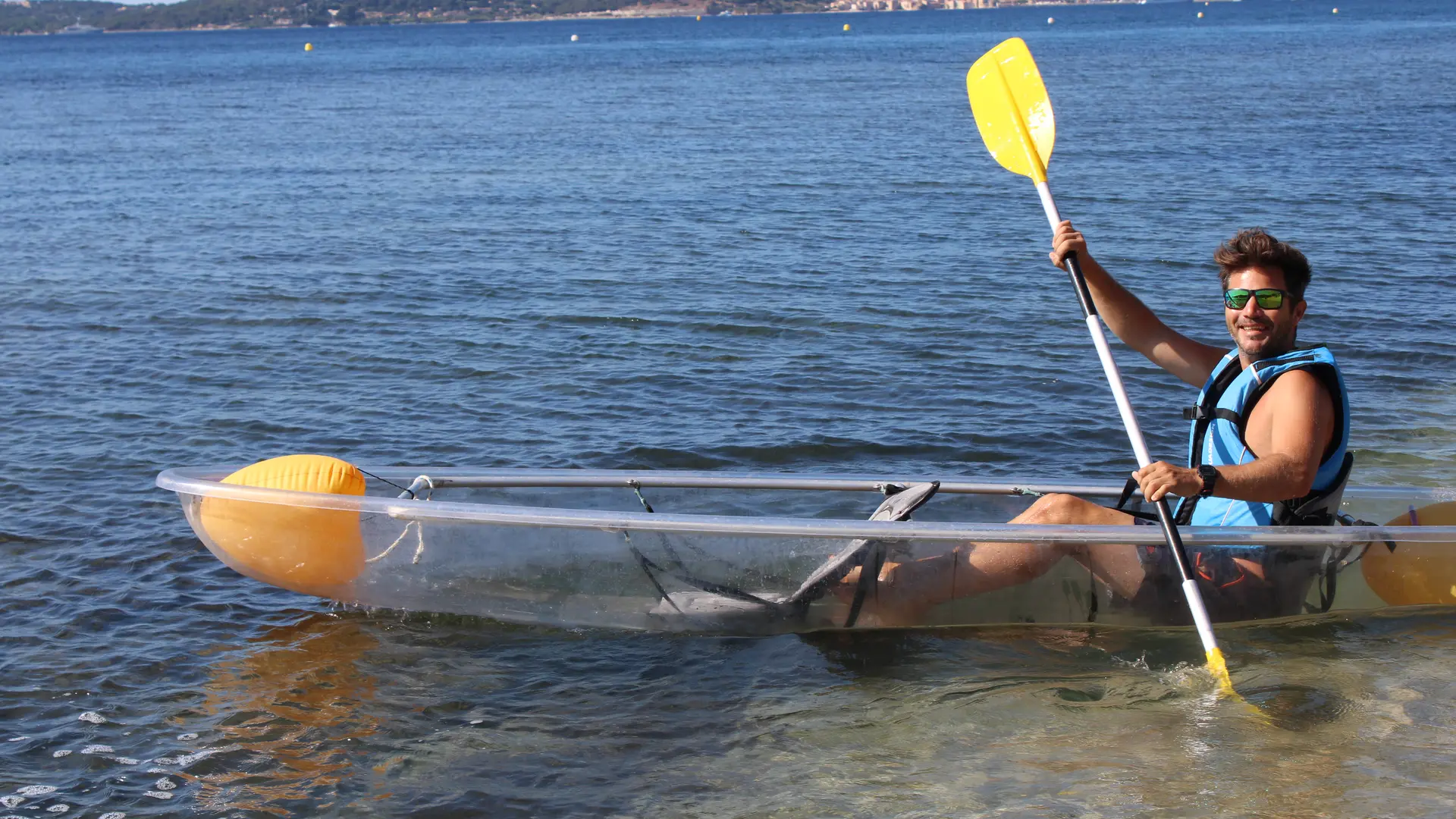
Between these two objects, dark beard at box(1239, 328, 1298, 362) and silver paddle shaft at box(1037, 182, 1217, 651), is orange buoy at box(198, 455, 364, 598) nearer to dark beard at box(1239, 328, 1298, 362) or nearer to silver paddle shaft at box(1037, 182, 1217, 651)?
silver paddle shaft at box(1037, 182, 1217, 651)

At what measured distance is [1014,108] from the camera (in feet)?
20.2

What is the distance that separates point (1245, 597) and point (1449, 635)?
938 millimetres

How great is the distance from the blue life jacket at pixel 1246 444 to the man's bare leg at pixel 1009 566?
0.34m

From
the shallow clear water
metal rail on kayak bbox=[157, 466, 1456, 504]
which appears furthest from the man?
metal rail on kayak bbox=[157, 466, 1456, 504]

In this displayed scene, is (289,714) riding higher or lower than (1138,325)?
lower

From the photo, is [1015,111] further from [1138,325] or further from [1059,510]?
[1059,510]

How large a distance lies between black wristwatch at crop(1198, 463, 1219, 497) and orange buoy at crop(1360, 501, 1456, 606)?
113 cm

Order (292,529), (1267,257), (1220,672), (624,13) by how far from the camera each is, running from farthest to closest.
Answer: (624,13) → (292,529) → (1220,672) → (1267,257)

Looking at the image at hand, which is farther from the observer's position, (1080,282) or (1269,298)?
(1080,282)

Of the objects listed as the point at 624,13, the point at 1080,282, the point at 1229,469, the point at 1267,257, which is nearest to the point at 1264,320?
the point at 1267,257

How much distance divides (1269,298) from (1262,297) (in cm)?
2

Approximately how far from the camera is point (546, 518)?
198 inches

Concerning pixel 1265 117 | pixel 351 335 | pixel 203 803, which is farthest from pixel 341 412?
pixel 1265 117

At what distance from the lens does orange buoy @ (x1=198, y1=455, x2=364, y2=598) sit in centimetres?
521
